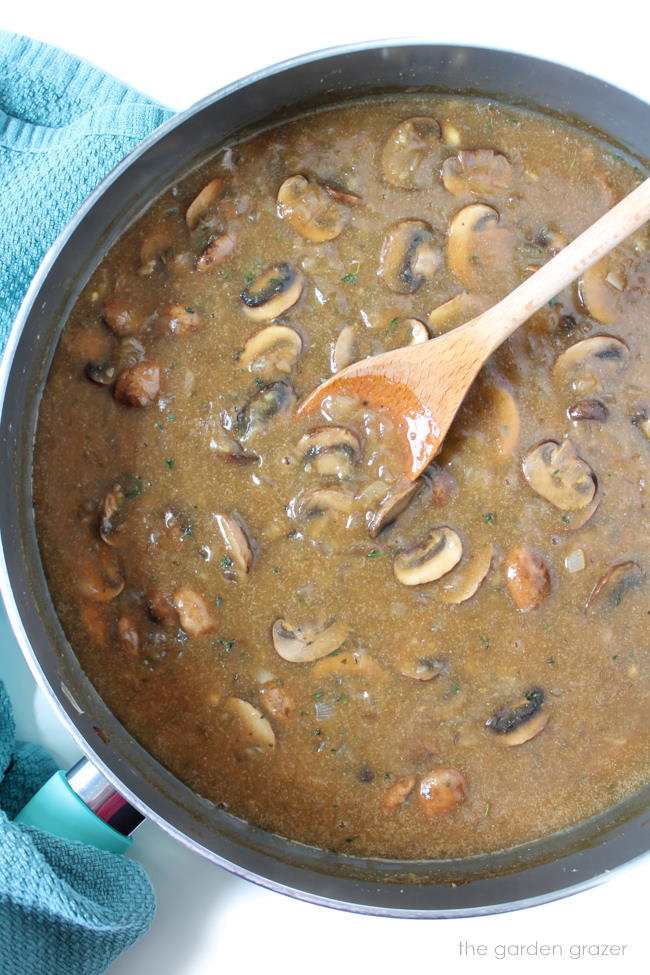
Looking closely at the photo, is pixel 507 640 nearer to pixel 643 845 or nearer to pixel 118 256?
pixel 643 845

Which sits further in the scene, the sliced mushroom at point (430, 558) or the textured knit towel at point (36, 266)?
the sliced mushroom at point (430, 558)


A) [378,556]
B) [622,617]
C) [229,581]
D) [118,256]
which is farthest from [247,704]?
[118,256]

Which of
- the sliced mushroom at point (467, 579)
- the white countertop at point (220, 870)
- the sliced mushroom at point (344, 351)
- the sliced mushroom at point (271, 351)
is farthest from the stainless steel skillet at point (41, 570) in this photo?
the sliced mushroom at point (467, 579)

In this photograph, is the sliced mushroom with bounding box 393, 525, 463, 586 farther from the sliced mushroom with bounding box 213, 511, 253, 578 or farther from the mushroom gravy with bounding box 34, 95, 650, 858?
the sliced mushroom with bounding box 213, 511, 253, 578

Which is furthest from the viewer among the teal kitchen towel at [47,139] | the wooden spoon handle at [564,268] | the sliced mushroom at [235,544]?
the teal kitchen towel at [47,139]

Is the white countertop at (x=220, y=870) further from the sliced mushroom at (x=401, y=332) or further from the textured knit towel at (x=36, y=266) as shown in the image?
the sliced mushroom at (x=401, y=332)

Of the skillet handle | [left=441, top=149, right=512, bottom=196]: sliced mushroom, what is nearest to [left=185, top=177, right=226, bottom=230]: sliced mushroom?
[left=441, top=149, right=512, bottom=196]: sliced mushroom

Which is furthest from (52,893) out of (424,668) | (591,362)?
(591,362)

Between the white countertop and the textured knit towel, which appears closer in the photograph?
the textured knit towel
